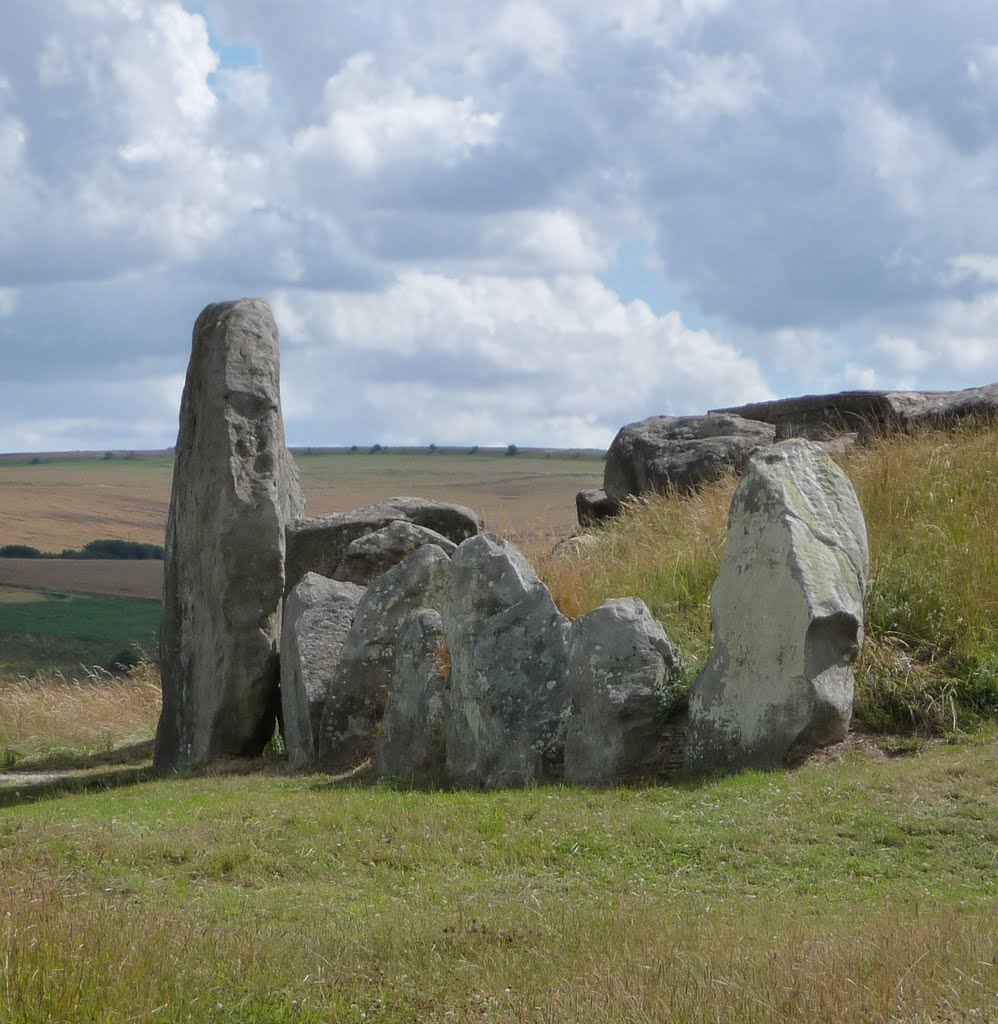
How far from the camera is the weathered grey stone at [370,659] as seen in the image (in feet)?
50.6

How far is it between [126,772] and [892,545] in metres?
9.67

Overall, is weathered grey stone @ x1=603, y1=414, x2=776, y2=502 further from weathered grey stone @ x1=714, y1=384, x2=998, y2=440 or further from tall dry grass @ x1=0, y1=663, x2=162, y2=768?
tall dry grass @ x1=0, y1=663, x2=162, y2=768

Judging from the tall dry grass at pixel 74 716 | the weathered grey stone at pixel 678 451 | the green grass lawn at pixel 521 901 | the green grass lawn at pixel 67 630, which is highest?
the weathered grey stone at pixel 678 451

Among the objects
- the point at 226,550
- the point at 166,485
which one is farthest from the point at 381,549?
the point at 166,485

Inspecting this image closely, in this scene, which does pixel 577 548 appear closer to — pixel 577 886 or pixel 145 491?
pixel 577 886

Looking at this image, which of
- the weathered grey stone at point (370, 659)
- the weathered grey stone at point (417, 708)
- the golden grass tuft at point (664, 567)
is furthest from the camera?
the golden grass tuft at point (664, 567)

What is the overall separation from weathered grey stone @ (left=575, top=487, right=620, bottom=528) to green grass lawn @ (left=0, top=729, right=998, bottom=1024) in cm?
1475

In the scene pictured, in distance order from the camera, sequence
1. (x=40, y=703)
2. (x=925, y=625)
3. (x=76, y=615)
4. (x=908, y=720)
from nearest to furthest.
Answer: (x=908, y=720) < (x=925, y=625) < (x=40, y=703) < (x=76, y=615)

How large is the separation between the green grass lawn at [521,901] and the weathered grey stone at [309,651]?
1422mm

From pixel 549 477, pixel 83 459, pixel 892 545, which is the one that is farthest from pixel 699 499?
pixel 83 459

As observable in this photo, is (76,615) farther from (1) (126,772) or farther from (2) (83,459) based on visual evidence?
(2) (83,459)

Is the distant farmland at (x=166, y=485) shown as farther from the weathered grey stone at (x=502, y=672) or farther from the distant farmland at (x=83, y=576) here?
the weathered grey stone at (x=502, y=672)

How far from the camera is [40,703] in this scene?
23344mm

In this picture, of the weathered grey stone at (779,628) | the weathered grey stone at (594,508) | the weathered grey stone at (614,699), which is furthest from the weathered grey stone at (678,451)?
the weathered grey stone at (614,699)
